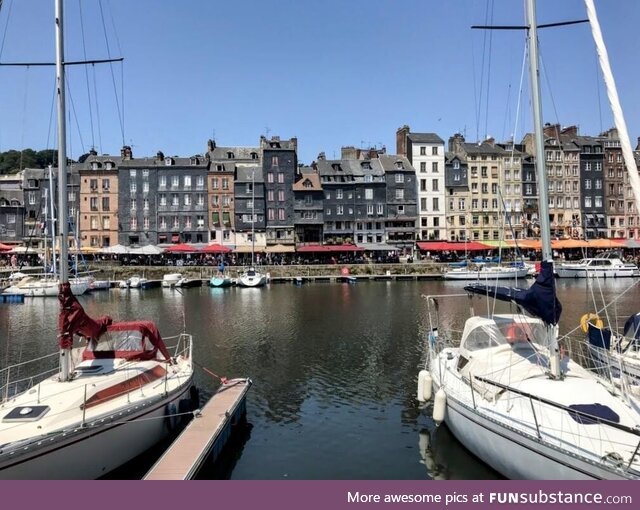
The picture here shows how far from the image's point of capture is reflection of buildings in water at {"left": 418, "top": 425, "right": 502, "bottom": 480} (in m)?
13.7

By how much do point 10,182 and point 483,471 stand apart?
114 metres

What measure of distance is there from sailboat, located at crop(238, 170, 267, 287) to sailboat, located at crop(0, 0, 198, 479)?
4940 cm

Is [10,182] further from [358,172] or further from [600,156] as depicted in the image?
[600,156]

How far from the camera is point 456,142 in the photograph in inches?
3819

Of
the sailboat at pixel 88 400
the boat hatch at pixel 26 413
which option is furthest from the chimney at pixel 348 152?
the boat hatch at pixel 26 413

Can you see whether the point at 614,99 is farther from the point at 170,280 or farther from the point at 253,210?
the point at 253,210

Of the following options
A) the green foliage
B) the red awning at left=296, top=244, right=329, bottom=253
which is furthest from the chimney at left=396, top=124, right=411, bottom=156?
the green foliage

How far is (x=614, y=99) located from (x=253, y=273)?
64402 millimetres

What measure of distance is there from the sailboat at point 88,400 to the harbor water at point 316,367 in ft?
3.96

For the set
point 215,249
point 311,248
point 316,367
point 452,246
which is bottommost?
point 316,367

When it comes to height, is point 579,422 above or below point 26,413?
below

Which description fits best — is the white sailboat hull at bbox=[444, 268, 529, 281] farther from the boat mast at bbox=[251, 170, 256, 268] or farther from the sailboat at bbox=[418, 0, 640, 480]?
the sailboat at bbox=[418, 0, 640, 480]

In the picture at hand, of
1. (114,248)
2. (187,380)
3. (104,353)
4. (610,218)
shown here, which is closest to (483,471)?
(187,380)

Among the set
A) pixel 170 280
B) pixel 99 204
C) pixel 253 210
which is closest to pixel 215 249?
pixel 253 210
